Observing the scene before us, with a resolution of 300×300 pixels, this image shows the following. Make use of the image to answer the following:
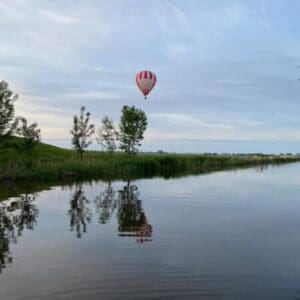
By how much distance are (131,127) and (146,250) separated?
52.6 meters

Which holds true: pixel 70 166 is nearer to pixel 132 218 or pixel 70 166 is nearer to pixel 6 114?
pixel 6 114

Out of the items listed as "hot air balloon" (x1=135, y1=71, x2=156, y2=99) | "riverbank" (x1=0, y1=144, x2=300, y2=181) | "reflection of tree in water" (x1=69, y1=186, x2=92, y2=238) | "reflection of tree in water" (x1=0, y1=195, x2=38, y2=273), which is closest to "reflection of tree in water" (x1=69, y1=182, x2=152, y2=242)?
"reflection of tree in water" (x1=69, y1=186, x2=92, y2=238)

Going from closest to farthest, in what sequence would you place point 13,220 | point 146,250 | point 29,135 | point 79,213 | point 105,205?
point 146,250 < point 13,220 < point 79,213 < point 105,205 < point 29,135

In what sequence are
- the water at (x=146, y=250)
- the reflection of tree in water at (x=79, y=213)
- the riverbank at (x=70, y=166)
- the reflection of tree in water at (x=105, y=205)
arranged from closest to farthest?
the water at (x=146, y=250), the reflection of tree in water at (x=79, y=213), the reflection of tree in water at (x=105, y=205), the riverbank at (x=70, y=166)

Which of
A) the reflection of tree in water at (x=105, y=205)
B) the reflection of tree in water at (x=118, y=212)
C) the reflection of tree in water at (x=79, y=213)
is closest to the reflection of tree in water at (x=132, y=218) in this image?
the reflection of tree in water at (x=118, y=212)

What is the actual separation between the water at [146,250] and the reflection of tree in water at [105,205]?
0.06 m

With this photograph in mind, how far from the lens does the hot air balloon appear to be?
48.3 meters

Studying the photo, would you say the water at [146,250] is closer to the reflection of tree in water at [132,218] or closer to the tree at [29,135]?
the reflection of tree in water at [132,218]

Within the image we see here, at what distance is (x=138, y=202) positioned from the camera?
29250 mm

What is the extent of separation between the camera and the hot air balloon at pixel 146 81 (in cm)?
4834

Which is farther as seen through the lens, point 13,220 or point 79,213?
point 79,213

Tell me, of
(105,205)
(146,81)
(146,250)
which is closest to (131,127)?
(146,81)

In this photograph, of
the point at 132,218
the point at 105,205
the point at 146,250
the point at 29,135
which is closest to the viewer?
the point at 146,250

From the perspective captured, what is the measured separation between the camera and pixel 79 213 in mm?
23828
